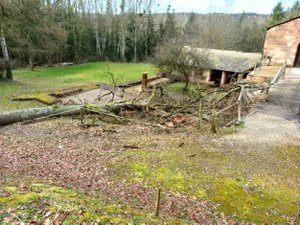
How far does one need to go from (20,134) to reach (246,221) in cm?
872

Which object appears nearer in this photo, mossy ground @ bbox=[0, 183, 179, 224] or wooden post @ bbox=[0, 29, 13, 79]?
mossy ground @ bbox=[0, 183, 179, 224]

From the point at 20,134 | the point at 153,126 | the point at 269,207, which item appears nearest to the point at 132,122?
the point at 153,126

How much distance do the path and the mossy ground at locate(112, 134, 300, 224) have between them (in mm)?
722

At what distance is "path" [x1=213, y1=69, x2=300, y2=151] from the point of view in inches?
404

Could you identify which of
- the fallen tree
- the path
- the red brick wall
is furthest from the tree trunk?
the red brick wall

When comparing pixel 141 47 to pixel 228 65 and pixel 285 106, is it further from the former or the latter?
pixel 285 106

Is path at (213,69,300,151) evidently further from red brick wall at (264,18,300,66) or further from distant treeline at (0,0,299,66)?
distant treeline at (0,0,299,66)

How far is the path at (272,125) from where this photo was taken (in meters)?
10.3

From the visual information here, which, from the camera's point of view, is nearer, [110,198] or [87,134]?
[110,198]

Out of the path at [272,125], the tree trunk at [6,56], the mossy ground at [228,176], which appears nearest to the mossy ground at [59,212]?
the mossy ground at [228,176]

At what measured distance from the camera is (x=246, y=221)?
5.84 metres

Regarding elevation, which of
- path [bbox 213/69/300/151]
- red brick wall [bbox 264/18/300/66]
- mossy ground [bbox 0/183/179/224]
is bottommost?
path [bbox 213/69/300/151]

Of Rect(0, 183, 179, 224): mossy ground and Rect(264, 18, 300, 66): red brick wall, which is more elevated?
Rect(264, 18, 300, 66): red brick wall

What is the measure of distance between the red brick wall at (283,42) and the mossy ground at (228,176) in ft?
61.5
